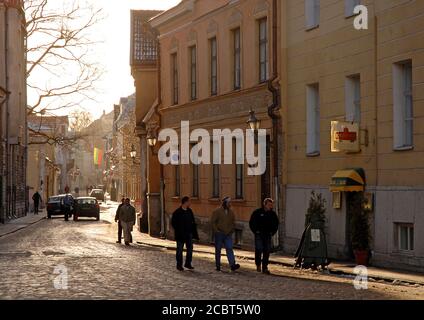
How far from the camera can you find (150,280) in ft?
65.7

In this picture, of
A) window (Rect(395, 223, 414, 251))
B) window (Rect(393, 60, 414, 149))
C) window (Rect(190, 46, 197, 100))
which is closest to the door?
window (Rect(395, 223, 414, 251))

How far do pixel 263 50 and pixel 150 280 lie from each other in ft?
43.7

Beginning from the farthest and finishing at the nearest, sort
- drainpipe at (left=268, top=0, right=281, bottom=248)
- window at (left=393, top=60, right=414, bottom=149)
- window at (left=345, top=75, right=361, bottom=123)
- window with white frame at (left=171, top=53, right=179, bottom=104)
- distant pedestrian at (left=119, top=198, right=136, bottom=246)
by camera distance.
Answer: window with white frame at (left=171, top=53, right=179, bottom=104) < distant pedestrian at (left=119, top=198, right=136, bottom=246) < drainpipe at (left=268, top=0, right=281, bottom=248) < window at (left=345, top=75, right=361, bottom=123) < window at (left=393, top=60, right=414, bottom=149)

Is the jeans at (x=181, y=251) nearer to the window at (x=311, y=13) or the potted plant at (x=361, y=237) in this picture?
the potted plant at (x=361, y=237)

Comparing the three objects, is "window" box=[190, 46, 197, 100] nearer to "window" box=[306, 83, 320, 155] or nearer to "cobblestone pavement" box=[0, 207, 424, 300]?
"cobblestone pavement" box=[0, 207, 424, 300]

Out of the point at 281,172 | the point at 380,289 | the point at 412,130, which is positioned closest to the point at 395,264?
the point at 412,130

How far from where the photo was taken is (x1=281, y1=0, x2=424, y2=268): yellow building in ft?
72.6

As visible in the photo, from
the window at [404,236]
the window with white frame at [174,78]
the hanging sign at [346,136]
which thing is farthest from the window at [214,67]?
the window at [404,236]

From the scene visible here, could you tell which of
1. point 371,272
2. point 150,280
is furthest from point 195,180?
point 150,280

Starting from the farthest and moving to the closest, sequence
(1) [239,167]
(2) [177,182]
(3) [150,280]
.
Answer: (2) [177,182]
(1) [239,167]
(3) [150,280]

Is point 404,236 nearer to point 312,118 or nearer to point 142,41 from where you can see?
point 312,118

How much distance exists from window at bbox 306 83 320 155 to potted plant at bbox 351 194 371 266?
4185 millimetres

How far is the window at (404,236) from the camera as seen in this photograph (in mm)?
22391

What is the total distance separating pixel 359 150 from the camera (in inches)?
963
